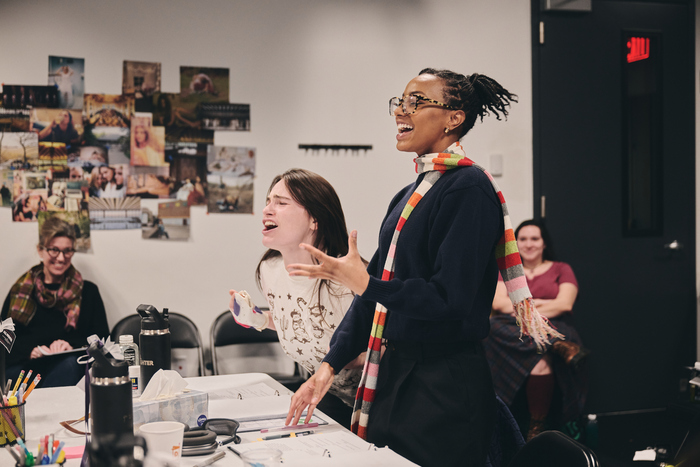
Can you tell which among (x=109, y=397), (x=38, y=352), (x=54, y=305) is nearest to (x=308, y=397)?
(x=109, y=397)

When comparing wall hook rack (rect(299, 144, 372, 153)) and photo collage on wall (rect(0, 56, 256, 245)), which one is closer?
photo collage on wall (rect(0, 56, 256, 245))

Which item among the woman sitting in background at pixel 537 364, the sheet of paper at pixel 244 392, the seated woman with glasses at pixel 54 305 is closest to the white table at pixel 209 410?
the sheet of paper at pixel 244 392

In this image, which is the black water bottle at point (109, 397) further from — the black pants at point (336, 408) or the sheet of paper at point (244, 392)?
the black pants at point (336, 408)

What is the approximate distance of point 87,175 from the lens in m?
3.83

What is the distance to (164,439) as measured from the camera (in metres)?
1.24

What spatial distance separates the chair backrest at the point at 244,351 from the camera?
12.9 ft

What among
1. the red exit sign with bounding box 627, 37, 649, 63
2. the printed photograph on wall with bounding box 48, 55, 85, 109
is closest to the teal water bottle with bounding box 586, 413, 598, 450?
the red exit sign with bounding box 627, 37, 649, 63

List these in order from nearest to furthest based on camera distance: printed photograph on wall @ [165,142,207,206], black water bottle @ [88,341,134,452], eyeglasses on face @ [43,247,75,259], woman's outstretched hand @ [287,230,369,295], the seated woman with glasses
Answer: black water bottle @ [88,341,134,452], woman's outstretched hand @ [287,230,369,295], the seated woman with glasses, eyeglasses on face @ [43,247,75,259], printed photograph on wall @ [165,142,207,206]

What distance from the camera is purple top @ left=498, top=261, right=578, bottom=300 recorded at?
3.97m

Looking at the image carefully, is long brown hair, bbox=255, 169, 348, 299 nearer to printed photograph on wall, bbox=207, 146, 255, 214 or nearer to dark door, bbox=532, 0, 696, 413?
printed photograph on wall, bbox=207, 146, 255, 214

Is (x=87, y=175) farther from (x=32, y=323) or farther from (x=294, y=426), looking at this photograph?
(x=294, y=426)

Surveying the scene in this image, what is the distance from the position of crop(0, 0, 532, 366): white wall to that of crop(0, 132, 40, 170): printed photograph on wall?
30 cm

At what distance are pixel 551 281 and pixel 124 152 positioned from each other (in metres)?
2.73

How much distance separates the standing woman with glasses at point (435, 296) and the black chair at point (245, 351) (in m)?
2.23
